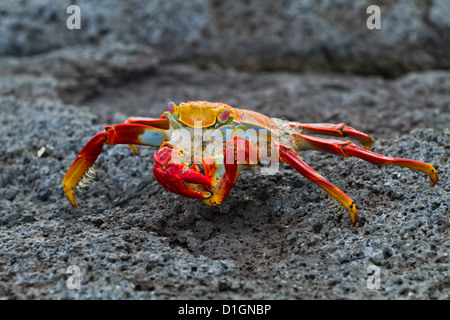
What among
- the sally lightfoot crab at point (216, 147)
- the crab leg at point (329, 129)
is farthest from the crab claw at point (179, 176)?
the crab leg at point (329, 129)

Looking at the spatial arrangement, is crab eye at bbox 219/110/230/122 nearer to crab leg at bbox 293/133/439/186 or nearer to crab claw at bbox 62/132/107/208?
crab leg at bbox 293/133/439/186

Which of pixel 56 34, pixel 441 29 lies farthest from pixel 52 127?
pixel 441 29

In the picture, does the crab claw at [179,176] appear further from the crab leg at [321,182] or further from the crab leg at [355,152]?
the crab leg at [355,152]

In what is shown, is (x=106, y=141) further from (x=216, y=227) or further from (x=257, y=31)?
(x=257, y=31)

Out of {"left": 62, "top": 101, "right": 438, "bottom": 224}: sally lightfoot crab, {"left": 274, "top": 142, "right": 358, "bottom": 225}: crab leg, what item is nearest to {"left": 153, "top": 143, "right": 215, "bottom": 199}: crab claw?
{"left": 62, "top": 101, "right": 438, "bottom": 224}: sally lightfoot crab

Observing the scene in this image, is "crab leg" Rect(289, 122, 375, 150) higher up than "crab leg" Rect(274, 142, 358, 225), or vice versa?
"crab leg" Rect(289, 122, 375, 150)

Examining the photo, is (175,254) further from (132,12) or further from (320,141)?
(132,12)

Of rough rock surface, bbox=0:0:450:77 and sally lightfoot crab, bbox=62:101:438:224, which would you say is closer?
sally lightfoot crab, bbox=62:101:438:224
